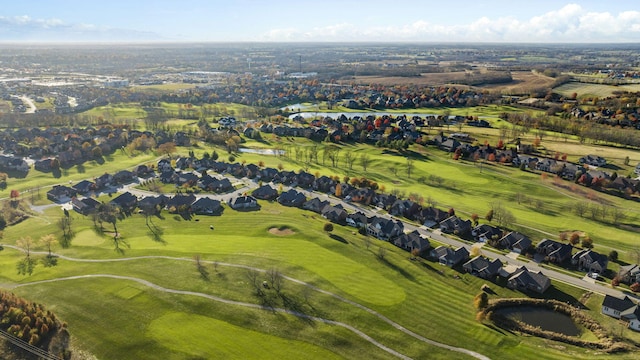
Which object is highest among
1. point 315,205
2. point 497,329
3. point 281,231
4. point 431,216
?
point 315,205

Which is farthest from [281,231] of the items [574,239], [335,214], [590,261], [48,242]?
[574,239]

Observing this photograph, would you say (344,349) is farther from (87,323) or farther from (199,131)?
(199,131)

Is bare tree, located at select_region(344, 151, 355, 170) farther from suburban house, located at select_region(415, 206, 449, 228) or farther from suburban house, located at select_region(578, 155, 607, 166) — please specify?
suburban house, located at select_region(578, 155, 607, 166)

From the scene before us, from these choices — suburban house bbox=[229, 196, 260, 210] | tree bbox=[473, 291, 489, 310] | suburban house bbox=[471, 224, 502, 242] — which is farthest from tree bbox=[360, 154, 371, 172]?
tree bbox=[473, 291, 489, 310]

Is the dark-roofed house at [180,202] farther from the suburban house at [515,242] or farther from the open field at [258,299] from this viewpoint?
the suburban house at [515,242]

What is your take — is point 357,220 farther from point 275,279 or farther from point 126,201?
point 126,201

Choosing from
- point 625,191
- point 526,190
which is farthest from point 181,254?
point 625,191

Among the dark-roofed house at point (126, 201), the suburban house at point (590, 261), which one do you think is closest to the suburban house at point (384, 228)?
the suburban house at point (590, 261)
